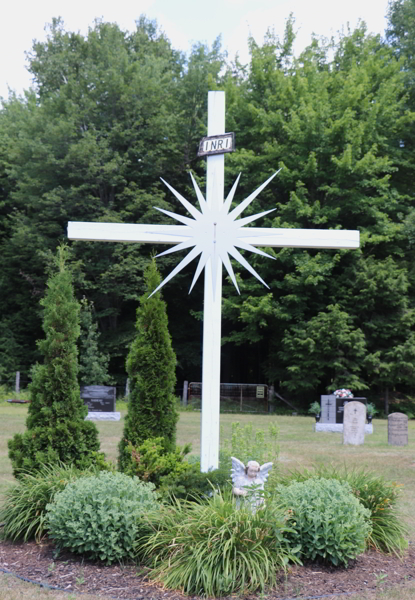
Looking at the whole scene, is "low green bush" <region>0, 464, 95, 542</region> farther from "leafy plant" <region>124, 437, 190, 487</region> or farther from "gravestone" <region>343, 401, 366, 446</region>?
"gravestone" <region>343, 401, 366, 446</region>

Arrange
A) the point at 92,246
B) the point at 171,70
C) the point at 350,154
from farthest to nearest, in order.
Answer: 1. the point at 171,70
2. the point at 92,246
3. the point at 350,154

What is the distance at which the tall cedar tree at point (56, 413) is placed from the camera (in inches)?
283

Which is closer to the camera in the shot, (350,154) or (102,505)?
(102,505)

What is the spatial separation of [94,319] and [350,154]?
552 inches

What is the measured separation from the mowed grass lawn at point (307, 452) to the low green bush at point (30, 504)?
0.46 m

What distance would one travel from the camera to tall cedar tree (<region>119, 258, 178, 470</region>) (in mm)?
7707

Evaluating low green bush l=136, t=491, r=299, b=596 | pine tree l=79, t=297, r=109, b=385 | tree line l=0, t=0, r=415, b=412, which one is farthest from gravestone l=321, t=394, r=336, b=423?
low green bush l=136, t=491, r=299, b=596

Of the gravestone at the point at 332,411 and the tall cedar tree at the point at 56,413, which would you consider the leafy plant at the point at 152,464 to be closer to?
the tall cedar tree at the point at 56,413

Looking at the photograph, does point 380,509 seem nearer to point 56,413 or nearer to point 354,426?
point 56,413

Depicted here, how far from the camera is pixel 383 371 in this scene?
25.0m

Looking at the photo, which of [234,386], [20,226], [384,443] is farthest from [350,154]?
[20,226]

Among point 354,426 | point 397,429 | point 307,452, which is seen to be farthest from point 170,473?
point 397,429

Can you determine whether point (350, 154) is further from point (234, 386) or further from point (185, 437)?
point (185, 437)

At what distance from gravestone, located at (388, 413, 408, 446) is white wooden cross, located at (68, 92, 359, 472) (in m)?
8.56
